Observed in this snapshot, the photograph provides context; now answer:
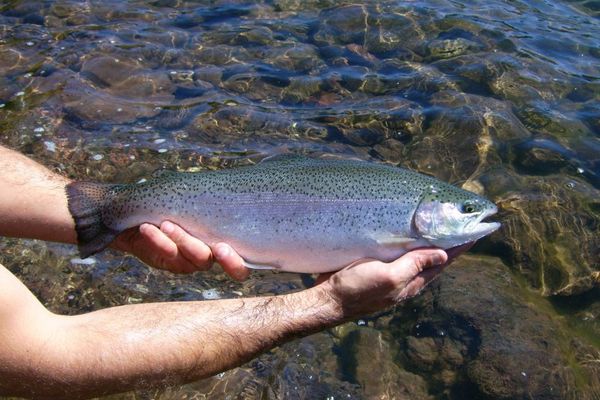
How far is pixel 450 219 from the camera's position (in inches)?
153

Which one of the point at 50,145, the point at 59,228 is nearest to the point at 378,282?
the point at 59,228

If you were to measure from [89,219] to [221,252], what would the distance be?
3.26ft

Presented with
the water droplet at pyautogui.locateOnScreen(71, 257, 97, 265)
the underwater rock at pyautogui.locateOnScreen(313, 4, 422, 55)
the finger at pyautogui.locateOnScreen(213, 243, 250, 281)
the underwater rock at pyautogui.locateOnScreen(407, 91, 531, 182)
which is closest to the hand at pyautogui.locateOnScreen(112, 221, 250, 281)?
the finger at pyautogui.locateOnScreen(213, 243, 250, 281)

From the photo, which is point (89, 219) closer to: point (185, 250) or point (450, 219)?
point (185, 250)

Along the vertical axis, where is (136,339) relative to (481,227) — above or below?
below

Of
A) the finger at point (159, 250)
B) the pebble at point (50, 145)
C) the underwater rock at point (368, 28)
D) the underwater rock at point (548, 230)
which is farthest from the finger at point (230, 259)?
the underwater rock at point (368, 28)

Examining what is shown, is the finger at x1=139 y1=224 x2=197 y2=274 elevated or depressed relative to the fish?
depressed

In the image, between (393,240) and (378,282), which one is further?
(393,240)

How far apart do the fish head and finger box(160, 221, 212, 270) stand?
150cm

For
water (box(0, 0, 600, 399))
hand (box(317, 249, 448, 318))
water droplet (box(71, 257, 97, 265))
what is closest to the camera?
hand (box(317, 249, 448, 318))

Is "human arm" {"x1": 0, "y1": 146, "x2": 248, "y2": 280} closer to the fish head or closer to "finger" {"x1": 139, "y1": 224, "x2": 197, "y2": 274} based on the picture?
"finger" {"x1": 139, "y1": 224, "x2": 197, "y2": 274}

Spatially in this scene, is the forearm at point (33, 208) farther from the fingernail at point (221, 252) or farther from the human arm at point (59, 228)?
the fingernail at point (221, 252)

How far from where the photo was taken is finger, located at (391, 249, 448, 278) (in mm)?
3621

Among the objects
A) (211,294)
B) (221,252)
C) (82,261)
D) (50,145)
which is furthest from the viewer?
(50,145)
